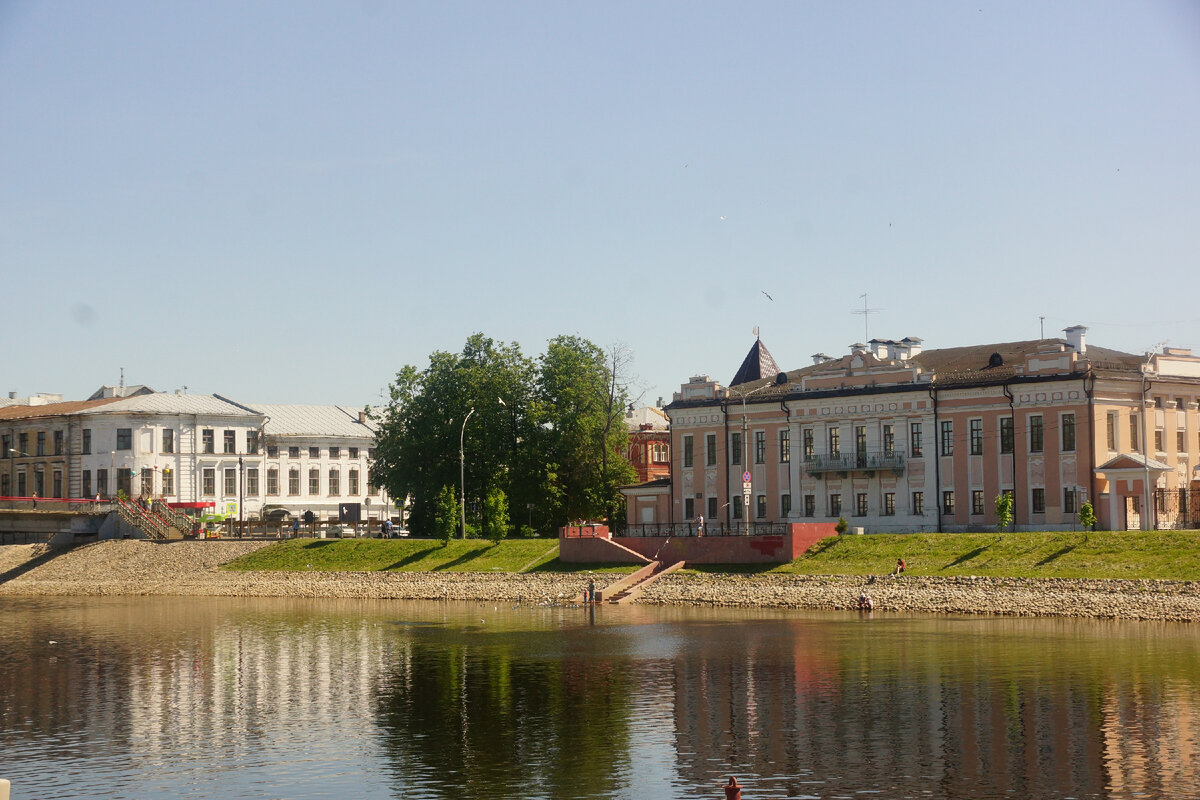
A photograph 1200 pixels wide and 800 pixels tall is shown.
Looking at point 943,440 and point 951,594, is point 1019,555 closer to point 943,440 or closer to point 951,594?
point 951,594

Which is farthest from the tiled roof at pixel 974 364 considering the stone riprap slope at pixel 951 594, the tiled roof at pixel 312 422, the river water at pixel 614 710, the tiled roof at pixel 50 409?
the tiled roof at pixel 50 409

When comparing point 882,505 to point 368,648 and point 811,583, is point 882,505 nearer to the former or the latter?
point 811,583

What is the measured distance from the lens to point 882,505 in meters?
84.6

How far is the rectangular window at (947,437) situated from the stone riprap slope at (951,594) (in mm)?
15223

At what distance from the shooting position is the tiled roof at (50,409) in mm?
116625

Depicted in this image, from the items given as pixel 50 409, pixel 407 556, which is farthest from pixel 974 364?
pixel 50 409

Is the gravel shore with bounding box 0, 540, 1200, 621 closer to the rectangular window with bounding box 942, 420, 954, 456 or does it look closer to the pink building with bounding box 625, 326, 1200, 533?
the pink building with bounding box 625, 326, 1200, 533

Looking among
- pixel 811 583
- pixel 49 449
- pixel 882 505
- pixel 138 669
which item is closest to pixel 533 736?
pixel 138 669

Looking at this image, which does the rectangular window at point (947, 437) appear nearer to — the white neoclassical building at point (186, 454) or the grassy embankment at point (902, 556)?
the grassy embankment at point (902, 556)

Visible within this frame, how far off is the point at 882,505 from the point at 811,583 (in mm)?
15334

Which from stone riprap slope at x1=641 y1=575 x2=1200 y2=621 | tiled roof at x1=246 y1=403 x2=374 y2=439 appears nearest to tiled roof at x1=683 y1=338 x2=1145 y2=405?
stone riprap slope at x1=641 y1=575 x2=1200 y2=621

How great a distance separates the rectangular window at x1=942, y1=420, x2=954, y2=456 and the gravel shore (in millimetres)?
15339

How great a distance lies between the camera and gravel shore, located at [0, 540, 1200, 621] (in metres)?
60.5

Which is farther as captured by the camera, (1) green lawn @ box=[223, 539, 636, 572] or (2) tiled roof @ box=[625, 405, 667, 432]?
(2) tiled roof @ box=[625, 405, 667, 432]
